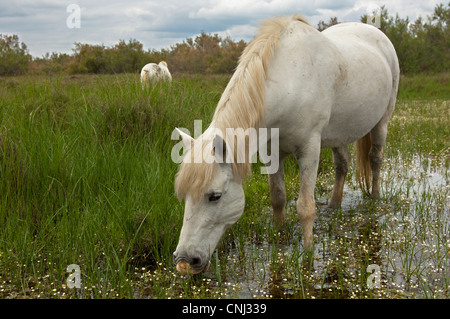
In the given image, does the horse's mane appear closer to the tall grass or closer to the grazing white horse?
the grazing white horse

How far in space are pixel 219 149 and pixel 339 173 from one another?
2.64 metres

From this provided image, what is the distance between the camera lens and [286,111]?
308cm

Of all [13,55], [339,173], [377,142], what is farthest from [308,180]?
[13,55]

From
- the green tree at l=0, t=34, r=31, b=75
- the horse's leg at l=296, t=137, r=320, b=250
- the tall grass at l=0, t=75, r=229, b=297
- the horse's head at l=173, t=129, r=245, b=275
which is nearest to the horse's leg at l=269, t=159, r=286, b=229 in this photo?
the horse's leg at l=296, t=137, r=320, b=250

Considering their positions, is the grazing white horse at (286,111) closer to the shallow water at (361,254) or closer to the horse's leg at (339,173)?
the shallow water at (361,254)

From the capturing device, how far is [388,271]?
308 cm

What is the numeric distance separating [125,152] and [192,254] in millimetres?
2150

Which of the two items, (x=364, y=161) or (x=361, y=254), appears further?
(x=364, y=161)

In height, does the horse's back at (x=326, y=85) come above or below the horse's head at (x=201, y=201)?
above

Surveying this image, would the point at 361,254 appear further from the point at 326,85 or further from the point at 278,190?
the point at 326,85

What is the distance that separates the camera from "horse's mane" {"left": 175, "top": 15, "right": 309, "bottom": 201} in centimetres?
255

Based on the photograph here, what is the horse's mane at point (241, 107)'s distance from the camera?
255 centimetres

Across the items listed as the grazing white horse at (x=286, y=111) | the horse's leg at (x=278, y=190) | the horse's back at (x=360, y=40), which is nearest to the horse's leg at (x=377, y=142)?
the horse's back at (x=360, y=40)

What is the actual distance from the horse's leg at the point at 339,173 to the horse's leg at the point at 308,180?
54.6 inches
